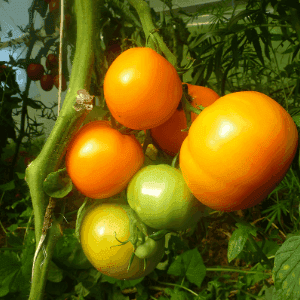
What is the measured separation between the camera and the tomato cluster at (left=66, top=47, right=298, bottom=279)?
8.2 inches

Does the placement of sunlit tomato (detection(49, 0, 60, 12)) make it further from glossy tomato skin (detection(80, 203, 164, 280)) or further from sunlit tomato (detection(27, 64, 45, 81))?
glossy tomato skin (detection(80, 203, 164, 280))

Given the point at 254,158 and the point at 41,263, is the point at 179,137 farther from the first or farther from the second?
the point at 41,263

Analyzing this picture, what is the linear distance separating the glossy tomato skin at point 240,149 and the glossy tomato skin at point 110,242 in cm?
10

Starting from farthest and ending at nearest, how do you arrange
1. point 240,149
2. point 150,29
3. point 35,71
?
point 35,71 → point 150,29 → point 240,149

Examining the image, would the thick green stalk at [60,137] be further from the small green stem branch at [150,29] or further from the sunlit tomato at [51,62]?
the sunlit tomato at [51,62]

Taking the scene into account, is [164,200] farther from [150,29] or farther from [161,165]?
[150,29]

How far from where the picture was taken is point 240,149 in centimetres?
20

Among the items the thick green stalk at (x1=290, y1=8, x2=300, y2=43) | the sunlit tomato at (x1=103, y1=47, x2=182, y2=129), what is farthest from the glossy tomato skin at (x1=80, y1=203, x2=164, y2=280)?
the thick green stalk at (x1=290, y1=8, x2=300, y2=43)

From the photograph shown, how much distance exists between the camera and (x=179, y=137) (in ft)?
0.95

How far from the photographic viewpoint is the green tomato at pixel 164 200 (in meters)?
0.24

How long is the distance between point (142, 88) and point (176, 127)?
0.20 ft

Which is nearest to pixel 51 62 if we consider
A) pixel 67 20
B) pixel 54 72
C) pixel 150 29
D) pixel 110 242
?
pixel 54 72

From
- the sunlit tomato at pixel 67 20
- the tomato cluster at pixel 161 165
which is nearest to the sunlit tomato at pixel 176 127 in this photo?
the tomato cluster at pixel 161 165

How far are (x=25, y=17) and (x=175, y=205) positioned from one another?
34cm
